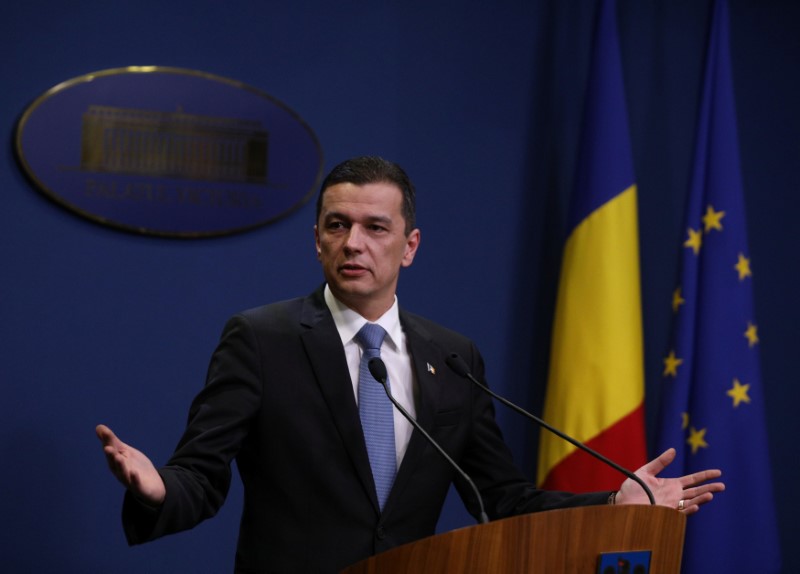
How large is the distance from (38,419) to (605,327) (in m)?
1.98

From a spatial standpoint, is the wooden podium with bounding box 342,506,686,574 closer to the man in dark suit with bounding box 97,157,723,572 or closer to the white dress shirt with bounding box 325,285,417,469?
the man in dark suit with bounding box 97,157,723,572

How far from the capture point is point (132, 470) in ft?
→ 5.39

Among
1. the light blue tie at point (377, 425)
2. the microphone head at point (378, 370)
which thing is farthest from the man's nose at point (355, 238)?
the microphone head at point (378, 370)

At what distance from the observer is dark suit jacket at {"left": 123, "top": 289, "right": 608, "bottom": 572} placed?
2.05m

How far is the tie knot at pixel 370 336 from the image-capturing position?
2205mm

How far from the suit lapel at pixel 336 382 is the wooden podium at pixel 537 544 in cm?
56

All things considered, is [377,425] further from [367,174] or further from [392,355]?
[367,174]

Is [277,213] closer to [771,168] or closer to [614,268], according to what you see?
[614,268]

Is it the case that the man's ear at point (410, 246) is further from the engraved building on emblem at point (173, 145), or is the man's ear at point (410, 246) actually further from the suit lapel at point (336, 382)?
the engraved building on emblem at point (173, 145)

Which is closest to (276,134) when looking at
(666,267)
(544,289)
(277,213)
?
(277,213)

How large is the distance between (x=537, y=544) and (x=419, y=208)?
234 cm

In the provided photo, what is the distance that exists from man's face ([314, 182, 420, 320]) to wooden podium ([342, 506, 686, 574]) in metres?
0.83

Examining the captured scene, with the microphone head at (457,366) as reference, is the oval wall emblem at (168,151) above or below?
above

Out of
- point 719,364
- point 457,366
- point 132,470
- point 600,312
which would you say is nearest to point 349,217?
point 457,366
